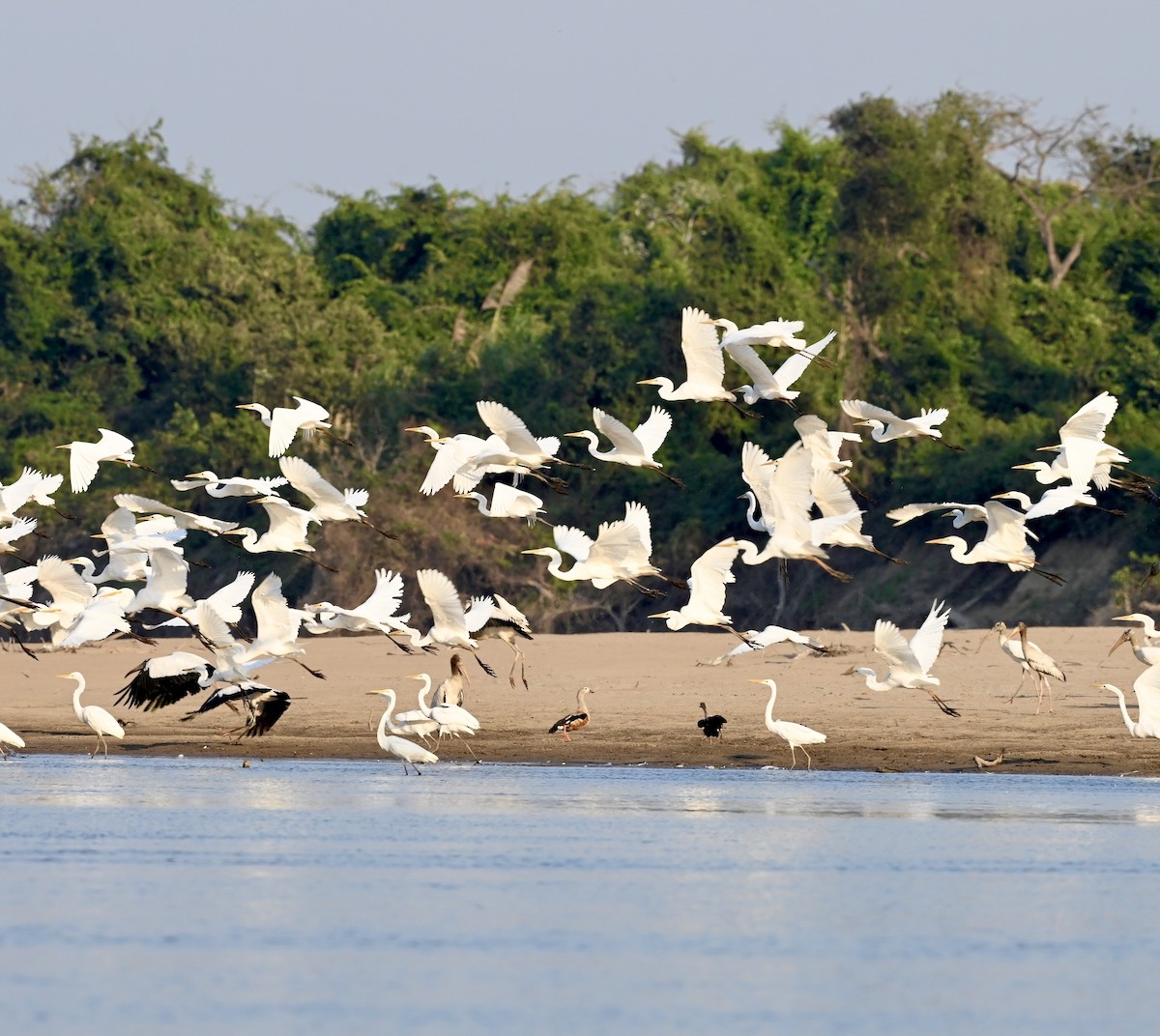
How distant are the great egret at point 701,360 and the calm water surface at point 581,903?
3.38 metres

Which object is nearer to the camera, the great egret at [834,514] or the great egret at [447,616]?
the great egret at [834,514]

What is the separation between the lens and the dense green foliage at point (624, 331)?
32.8m

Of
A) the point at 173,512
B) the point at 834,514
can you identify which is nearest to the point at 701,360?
the point at 834,514

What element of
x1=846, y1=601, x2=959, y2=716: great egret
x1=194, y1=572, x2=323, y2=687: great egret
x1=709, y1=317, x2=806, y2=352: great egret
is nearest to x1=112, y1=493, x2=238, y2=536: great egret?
x1=194, y1=572, x2=323, y2=687: great egret

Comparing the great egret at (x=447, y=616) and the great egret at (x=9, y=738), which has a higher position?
the great egret at (x=447, y=616)

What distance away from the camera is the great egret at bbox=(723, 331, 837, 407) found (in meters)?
19.5

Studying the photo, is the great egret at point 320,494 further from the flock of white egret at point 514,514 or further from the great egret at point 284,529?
the great egret at point 284,529

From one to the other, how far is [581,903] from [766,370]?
324 inches

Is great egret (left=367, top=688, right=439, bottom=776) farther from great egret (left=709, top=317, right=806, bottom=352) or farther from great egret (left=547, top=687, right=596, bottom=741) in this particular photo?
great egret (left=709, top=317, right=806, bottom=352)

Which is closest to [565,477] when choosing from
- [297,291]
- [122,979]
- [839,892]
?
[297,291]

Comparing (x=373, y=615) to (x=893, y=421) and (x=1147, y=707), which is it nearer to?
(x=893, y=421)

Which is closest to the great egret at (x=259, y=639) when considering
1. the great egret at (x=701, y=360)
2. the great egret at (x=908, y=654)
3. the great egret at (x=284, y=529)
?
the great egret at (x=284, y=529)

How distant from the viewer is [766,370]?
2020 centimetres

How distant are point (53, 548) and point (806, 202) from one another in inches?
632
